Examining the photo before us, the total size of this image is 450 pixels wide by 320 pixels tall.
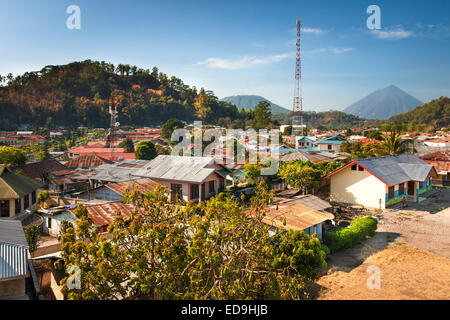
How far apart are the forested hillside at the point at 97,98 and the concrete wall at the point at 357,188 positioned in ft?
281

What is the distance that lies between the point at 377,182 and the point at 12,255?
60.8 feet

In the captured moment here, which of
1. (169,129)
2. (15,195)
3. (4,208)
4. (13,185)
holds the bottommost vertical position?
(4,208)

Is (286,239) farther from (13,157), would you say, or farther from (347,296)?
(13,157)

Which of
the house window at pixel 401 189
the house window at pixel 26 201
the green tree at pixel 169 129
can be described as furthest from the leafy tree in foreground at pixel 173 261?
the green tree at pixel 169 129

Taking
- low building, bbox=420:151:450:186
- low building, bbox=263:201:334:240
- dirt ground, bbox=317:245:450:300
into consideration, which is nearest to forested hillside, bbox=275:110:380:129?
low building, bbox=420:151:450:186

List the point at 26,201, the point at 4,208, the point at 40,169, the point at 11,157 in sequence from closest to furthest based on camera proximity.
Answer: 1. the point at 4,208
2. the point at 26,201
3. the point at 40,169
4. the point at 11,157

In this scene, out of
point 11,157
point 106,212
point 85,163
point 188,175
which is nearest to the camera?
point 106,212

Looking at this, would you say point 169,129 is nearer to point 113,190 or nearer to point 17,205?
point 113,190

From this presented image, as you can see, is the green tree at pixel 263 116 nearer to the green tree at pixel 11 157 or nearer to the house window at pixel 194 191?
the green tree at pixel 11 157

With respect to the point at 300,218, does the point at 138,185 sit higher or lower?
higher

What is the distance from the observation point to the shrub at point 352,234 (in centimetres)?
1301

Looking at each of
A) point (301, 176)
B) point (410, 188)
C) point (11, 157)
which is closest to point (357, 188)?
point (301, 176)

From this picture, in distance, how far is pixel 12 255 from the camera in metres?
7.17

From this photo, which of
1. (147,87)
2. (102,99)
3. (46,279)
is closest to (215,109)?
(147,87)
